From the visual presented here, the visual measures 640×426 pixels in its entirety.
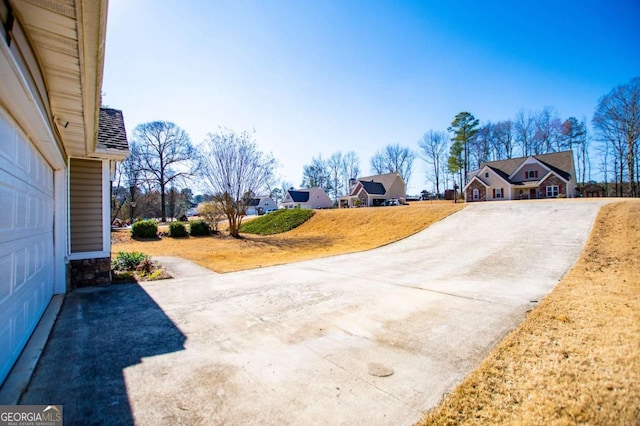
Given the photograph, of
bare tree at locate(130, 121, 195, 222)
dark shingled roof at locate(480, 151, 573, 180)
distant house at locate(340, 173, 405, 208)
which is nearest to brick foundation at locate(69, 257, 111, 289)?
bare tree at locate(130, 121, 195, 222)

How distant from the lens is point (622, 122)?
1002 inches

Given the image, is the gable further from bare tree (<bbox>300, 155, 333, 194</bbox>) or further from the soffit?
bare tree (<bbox>300, 155, 333, 194</bbox>)

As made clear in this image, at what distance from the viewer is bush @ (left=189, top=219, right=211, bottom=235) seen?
67.5 ft

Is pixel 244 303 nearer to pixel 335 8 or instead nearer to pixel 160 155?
pixel 335 8

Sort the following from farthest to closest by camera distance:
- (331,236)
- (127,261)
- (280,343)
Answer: (331,236) < (127,261) < (280,343)

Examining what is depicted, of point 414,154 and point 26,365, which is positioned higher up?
point 414,154

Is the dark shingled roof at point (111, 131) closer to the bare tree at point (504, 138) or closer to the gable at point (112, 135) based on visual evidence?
the gable at point (112, 135)

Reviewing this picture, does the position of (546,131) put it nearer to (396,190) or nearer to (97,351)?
(396,190)

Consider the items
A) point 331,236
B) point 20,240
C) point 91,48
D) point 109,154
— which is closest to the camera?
point 91,48

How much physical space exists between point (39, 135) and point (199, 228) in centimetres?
1822

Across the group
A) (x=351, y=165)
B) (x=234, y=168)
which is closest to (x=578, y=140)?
(x=351, y=165)

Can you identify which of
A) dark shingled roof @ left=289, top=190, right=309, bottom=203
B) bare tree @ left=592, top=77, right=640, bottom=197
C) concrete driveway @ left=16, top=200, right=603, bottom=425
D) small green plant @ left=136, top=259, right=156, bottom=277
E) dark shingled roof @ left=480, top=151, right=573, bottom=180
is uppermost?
bare tree @ left=592, top=77, right=640, bottom=197

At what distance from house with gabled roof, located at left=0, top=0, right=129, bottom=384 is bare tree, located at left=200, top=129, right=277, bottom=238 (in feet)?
42.0

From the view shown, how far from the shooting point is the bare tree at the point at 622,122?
79.3 feet
